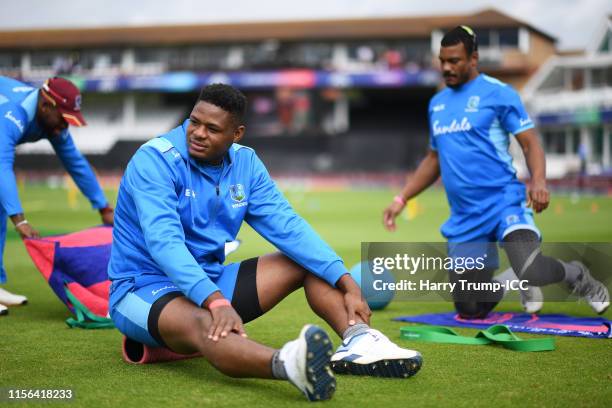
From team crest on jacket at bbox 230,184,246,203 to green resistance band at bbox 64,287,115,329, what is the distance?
228 cm

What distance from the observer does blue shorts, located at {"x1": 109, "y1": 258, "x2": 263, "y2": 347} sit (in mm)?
4621

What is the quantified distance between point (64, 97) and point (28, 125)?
481 mm

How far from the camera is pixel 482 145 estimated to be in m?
7.12

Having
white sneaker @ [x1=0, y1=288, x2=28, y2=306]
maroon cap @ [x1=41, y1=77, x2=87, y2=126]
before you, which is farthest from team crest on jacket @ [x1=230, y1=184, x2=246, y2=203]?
white sneaker @ [x1=0, y1=288, x2=28, y2=306]

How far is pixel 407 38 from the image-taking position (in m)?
58.8

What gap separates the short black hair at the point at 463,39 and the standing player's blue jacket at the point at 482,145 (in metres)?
0.35

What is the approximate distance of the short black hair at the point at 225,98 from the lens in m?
4.65

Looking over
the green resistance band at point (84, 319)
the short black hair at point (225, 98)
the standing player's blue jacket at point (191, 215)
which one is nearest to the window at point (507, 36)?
the green resistance band at point (84, 319)

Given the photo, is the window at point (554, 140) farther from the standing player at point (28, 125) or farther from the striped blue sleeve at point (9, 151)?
the striped blue sleeve at point (9, 151)

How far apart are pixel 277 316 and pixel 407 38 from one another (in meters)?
53.4

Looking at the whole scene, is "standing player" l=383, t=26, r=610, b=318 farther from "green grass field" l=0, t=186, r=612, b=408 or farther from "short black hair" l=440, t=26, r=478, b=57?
"green grass field" l=0, t=186, r=612, b=408

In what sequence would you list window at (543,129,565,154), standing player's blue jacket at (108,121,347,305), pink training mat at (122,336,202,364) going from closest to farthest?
standing player's blue jacket at (108,121,347,305)
pink training mat at (122,336,202,364)
window at (543,129,565,154)

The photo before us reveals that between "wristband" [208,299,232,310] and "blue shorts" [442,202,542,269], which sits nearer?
"wristband" [208,299,232,310]

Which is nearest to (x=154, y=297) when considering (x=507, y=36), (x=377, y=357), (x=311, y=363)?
(x=311, y=363)
